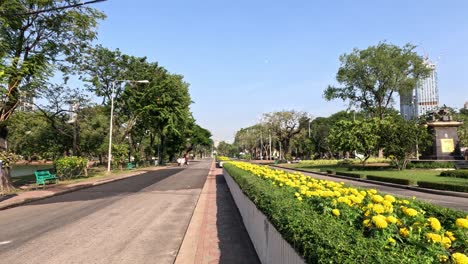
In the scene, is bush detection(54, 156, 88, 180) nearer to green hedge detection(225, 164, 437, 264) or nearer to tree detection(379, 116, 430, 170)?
green hedge detection(225, 164, 437, 264)

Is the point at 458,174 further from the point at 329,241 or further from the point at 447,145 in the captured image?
the point at 329,241

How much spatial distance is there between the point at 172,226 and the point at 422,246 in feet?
26.2

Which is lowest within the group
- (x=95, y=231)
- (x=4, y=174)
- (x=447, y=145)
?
(x=95, y=231)

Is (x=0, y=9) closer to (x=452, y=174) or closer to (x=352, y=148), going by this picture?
(x=452, y=174)

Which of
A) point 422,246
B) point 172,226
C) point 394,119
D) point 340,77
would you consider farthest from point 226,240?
point 340,77

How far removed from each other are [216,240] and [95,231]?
337cm

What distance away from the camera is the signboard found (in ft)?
127

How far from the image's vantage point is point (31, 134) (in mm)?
42312

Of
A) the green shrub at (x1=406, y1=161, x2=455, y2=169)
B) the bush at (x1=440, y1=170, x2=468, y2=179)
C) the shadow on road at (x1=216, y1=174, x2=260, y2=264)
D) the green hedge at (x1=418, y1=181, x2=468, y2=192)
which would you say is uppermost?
the green shrub at (x1=406, y1=161, x2=455, y2=169)

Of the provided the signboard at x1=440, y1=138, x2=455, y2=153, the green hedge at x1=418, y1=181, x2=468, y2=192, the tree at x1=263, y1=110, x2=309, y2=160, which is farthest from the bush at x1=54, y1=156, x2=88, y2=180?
the tree at x1=263, y1=110, x2=309, y2=160

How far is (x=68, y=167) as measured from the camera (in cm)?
2725

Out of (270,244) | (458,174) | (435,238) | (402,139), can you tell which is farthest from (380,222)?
(402,139)

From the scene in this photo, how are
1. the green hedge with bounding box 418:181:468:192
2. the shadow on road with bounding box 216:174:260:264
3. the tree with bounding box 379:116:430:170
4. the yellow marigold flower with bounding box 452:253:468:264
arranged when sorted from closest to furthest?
the yellow marigold flower with bounding box 452:253:468:264 < the shadow on road with bounding box 216:174:260:264 < the green hedge with bounding box 418:181:468:192 < the tree with bounding box 379:116:430:170

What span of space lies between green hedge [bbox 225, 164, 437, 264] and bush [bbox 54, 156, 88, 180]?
83.0 feet
